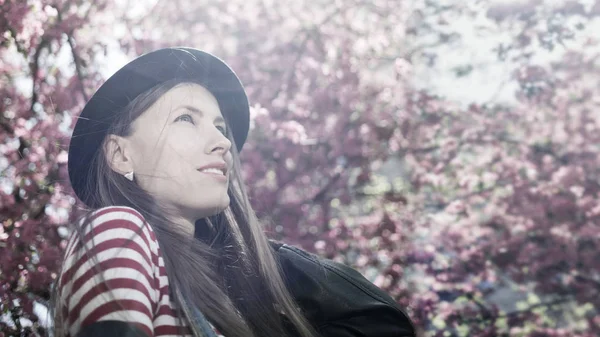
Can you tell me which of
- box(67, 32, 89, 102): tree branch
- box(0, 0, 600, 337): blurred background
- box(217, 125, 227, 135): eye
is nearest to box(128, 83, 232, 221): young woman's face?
box(217, 125, 227, 135): eye

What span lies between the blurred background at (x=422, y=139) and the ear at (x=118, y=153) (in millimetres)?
2540

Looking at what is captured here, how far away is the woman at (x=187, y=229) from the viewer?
137 cm

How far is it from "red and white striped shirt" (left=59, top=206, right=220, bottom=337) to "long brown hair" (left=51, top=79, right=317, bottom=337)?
0.04m

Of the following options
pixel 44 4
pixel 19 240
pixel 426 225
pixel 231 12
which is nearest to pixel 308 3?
pixel 231 12

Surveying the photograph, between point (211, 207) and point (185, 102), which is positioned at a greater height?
point (185, 102)

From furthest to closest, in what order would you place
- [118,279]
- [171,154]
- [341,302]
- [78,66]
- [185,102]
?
[78,66], [185,102], [171,154], [341,302], [118,279]

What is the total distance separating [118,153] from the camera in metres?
1.84

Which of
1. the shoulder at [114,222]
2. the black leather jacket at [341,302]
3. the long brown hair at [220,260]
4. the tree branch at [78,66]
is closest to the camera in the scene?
the shoulder at [114,222]

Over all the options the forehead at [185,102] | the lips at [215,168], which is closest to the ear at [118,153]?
the forehead at [185,102]

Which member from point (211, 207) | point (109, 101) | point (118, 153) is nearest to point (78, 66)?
point (109, 101)

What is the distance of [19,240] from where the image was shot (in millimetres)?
2727

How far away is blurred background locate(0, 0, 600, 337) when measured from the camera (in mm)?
5121

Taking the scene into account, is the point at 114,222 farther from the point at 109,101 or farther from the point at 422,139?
the point at 422,139

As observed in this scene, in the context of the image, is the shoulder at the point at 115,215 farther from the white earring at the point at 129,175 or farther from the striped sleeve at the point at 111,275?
the white earring at the point at 129,175
